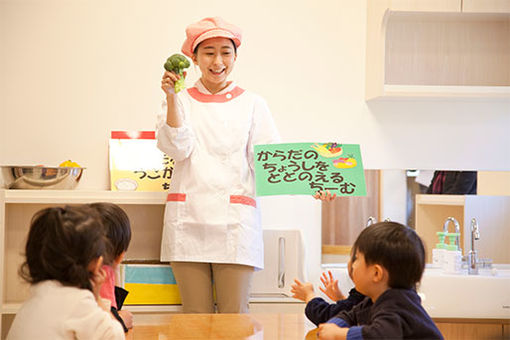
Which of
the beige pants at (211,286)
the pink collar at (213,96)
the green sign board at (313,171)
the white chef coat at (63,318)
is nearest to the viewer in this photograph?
the white chef coat at (63,318)

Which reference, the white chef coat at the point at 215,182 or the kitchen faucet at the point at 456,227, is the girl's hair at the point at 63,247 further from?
the kitchen faucet at the point at 456,227

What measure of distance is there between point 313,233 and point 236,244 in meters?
0.83

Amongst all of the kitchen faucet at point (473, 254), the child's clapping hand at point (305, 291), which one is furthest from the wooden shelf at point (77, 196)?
the kitchen faucet at point (473, 254)

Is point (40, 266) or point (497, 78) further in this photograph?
point (497, 78)

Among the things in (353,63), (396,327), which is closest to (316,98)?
(353,63)

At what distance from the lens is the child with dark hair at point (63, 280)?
1.21 metres

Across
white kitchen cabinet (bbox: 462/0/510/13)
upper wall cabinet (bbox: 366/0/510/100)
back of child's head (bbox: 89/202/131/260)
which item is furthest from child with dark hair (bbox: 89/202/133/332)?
white kitchen cabinet (bbox: 462/0/510/13)

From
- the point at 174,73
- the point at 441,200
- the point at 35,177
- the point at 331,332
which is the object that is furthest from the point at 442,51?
the point at 331,332

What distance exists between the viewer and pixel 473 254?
3.12m

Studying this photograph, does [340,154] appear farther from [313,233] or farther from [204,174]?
[313,233]

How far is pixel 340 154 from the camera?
2.18m

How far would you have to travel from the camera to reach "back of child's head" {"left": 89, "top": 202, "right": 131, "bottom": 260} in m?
1.54

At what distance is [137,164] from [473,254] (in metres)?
1.69

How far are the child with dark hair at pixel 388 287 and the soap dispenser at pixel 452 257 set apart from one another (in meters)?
1.81
